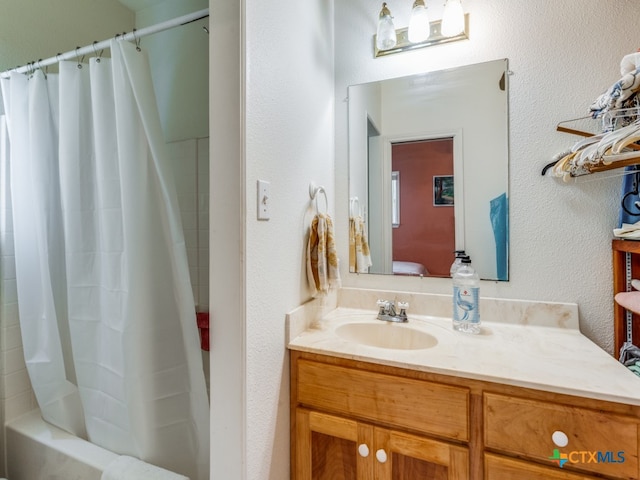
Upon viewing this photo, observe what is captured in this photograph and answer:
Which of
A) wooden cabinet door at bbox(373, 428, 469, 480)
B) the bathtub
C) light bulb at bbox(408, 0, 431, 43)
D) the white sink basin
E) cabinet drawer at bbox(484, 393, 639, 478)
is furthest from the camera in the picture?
light bulb at bbox(408, 0, 431, 43)

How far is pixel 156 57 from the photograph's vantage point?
1543 millimetres

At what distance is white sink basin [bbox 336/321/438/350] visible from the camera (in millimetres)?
1217

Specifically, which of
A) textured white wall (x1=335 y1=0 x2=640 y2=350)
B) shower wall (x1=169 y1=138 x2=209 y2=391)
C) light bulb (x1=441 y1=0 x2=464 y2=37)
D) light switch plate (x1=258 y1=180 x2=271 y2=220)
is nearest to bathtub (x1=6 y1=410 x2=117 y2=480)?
shower wall (x1=169 y1=138 x2=209 y2=391)

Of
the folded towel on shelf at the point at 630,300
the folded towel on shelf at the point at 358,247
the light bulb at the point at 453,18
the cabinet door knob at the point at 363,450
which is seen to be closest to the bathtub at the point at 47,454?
the cabinet door knob at the point at 363,450

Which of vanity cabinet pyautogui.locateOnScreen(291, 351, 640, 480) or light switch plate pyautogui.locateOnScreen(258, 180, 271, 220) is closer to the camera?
vanity cabinet pyautogui.locateOnScreen(291, 351, 640, 480)

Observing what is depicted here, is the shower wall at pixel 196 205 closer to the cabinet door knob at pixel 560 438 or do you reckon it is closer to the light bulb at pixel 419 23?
the light bulb at pixel 419 23

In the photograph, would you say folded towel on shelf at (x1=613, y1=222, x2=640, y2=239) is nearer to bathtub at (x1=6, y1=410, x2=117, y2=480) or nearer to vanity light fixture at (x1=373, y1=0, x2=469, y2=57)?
vanity light fixture at (x1=373, y1=0, x2=469, y2=57)

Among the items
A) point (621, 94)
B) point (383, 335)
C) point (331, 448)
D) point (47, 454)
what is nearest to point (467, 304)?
point (383, 335)

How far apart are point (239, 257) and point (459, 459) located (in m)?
0.83

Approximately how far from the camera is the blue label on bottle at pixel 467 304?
1.15 metres

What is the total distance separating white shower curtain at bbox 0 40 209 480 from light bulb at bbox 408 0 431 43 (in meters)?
A: 1.13

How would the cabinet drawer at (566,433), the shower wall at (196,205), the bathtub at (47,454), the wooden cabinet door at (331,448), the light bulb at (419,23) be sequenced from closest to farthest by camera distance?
1. the cabinet drawer at (566,433)
2. the wooden cabinet door at (331,448)
3. the bathtub at (47,454)
4. the light bulb at (419,23)
5. the shower wall at (196,205)

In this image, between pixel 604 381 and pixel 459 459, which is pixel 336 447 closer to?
pixel 459 459

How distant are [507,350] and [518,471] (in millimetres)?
327
